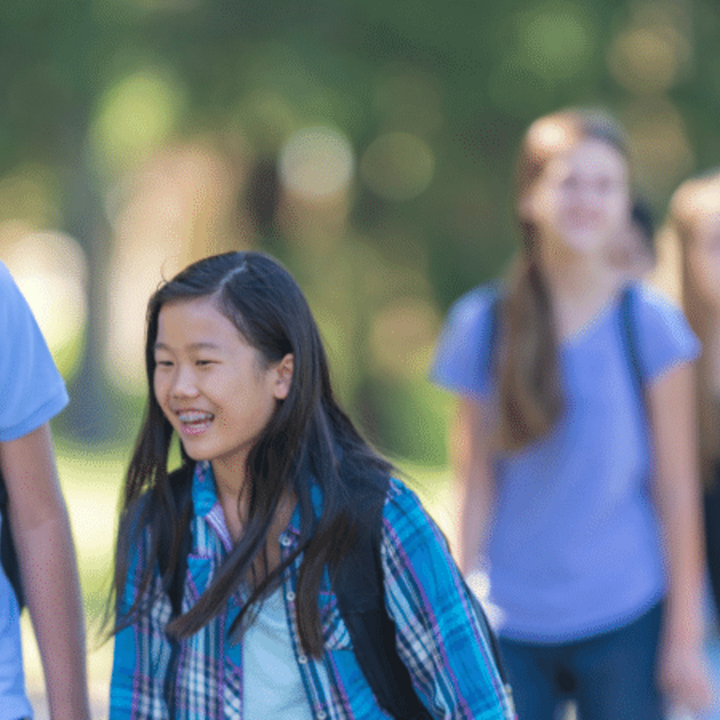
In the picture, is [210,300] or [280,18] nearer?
[210,300]

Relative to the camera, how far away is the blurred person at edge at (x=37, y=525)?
1.75 m

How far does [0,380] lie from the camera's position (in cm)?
174

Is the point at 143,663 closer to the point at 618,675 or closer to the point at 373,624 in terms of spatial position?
the point at 373,624

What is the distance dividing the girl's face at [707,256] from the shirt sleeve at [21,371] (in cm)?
206

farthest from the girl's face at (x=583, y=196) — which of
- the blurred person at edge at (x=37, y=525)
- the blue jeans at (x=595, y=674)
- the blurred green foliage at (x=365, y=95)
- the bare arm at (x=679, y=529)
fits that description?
the blurred green foliage at (x=365, y=95)

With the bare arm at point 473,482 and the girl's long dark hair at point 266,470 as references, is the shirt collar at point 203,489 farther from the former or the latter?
the bare arm at point 473,482

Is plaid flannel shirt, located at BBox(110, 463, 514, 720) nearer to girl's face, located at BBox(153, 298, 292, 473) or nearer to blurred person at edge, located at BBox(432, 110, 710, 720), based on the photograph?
girl's face, located at BBox(153, 298, 292, 473)

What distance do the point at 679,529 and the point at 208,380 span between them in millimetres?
1408

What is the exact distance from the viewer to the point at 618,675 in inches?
97.5

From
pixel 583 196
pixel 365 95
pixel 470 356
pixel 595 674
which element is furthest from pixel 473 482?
pixel 365 95

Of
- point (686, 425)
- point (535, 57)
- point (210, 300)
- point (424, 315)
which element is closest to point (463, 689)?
point (210, 300)

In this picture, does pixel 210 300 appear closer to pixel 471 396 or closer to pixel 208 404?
pixel 208 404

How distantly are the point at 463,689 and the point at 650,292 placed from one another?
4.60ft

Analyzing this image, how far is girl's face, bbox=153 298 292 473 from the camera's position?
69.4 inches
